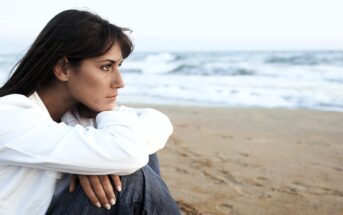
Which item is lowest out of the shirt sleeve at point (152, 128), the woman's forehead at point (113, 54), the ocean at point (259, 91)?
the ocean at point (259, 91)

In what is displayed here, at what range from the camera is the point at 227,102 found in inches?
372

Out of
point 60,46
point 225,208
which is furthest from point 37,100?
point 225,208

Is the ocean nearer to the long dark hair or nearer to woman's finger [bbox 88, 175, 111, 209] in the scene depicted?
the long dark hair

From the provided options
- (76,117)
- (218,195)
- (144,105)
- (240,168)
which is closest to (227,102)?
(144,105)

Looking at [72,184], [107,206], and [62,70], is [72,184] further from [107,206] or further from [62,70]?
[62,70]

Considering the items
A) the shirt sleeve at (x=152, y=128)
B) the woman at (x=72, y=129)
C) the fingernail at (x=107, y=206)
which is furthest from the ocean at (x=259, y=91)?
the fingernail at (x=107, y=206)

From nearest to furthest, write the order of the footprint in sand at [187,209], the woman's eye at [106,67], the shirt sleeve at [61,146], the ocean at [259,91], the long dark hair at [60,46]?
the shirt sleeve at [61,146]
the long dark hair at [60,46]
the woman's eye at [106,67]
the footprint in sand at [187,209]
the ocean at [259,91]

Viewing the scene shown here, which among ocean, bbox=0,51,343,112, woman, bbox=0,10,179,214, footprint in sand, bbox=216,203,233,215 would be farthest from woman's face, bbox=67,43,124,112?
ocean, bbox=0,51,343,112

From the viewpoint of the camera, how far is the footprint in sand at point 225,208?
2957mm

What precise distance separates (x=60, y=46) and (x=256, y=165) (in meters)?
2.73

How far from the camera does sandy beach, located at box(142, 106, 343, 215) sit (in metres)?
3.09

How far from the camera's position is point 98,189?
1.54 m

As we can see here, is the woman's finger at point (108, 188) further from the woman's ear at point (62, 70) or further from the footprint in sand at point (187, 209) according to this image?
the footprint in sand at point (187, 209)

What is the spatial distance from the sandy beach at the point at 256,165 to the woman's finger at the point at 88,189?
4.95 feet
